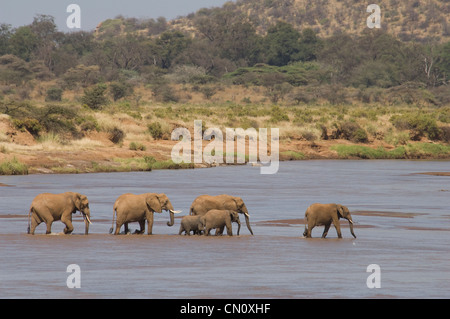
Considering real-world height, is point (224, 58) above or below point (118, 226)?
above

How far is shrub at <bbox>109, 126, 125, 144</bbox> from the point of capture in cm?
4759

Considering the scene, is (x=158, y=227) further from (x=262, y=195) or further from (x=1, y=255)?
(x=262, y=195)

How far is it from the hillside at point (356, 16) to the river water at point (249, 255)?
12568cm

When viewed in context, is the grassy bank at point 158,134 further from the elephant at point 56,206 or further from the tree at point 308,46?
the tree at point 308,46

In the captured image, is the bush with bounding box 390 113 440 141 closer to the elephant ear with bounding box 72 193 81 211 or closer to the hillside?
the elephant ear with bounding box 72 193 81 211

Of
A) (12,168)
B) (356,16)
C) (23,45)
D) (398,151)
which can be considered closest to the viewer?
(12,168)

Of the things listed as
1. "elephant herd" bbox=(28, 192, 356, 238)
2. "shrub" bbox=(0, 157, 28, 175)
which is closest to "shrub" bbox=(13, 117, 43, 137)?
"shrub" bbox=(0, 157, 28, 175)

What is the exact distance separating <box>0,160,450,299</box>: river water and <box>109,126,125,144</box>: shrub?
59.6 feet

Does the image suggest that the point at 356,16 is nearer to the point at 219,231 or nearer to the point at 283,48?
the point at 283,48

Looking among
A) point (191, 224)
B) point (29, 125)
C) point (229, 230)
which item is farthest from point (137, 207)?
point (29, 125)

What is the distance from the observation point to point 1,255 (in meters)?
15.2

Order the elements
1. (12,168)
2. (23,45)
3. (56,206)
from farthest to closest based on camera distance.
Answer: (23,45) < (12,168) < (56,206)

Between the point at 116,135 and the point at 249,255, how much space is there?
32.8 metres

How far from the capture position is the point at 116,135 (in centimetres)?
4778
